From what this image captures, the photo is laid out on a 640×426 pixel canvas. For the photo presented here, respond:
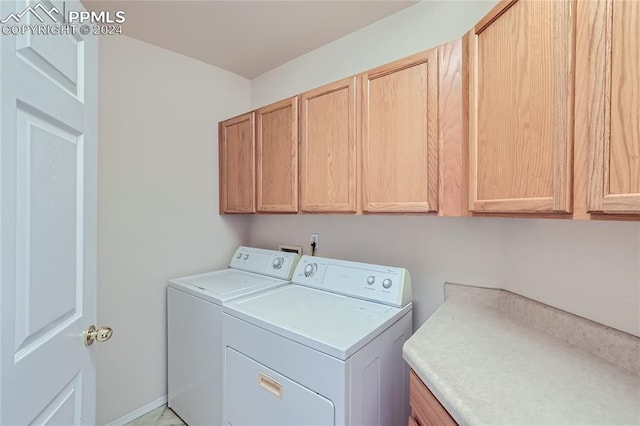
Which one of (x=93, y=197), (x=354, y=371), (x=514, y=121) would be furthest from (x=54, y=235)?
(x=514, y=121)

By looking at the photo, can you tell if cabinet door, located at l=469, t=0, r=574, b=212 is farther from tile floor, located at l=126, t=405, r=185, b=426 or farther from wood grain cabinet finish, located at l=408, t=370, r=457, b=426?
tile floor, located at l=126, t=405, r=185, b=426

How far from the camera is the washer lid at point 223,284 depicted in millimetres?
1700

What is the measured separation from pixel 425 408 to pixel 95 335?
44.5 inches

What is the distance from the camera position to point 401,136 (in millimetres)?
1365

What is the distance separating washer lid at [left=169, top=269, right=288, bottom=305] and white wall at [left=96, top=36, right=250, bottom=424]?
0.19 meters

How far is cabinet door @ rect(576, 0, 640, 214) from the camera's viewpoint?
659 millimetres

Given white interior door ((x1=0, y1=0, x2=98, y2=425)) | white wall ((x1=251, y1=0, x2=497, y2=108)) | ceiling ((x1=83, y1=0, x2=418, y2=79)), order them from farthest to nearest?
ceiling ((x1=83, y1=0, x2=418, y2=79)) → white wall ((x1=251, y1=0, x2=497, y2=108)) → white interior door ((x1=0, y1=0, x2=98, y2=425))

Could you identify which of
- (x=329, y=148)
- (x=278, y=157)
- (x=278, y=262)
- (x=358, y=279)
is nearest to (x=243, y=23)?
(x=278, y=157)

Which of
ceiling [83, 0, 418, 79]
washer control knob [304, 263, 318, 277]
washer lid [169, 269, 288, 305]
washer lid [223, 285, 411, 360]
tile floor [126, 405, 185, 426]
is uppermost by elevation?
ceiling [83, 0, 418, 79]

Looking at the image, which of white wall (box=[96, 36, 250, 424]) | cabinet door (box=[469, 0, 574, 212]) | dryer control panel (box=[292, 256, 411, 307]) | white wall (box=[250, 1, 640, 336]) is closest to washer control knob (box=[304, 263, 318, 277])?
dryer control panel (box=[292, 256, 411, 307])

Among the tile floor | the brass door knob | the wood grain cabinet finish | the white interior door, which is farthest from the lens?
the tile floor

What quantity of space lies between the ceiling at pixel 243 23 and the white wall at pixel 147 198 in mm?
218

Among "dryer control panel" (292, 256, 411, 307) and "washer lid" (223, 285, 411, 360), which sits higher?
"dryer control panel" (292, 256, 411, 307)

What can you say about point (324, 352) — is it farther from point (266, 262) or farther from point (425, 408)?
point (266, 262)
